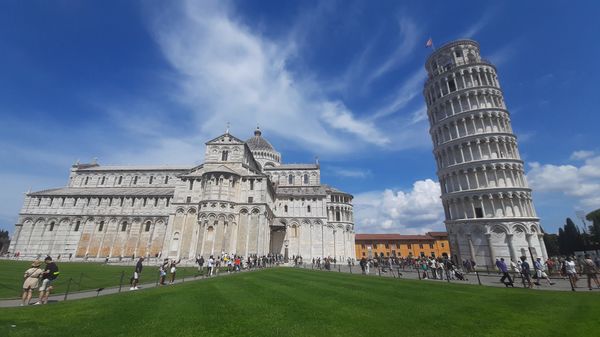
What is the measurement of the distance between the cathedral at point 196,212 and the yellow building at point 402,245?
24059mm

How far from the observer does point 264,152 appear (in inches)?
2477

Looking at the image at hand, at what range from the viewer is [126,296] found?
1173 cm

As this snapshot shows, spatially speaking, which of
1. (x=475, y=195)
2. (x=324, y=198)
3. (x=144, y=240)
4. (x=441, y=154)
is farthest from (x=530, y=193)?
(x=144, y=240)

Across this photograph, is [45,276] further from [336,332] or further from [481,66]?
[481,66]

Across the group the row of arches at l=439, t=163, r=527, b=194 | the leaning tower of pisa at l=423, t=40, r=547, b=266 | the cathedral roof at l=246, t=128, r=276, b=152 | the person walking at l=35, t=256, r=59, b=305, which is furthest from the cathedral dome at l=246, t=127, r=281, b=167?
the person walking at l=35, t=256, r=59, b=305

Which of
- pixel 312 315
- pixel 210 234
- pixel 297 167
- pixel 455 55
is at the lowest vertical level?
pixel 312 315

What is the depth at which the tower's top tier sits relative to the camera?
129 feet

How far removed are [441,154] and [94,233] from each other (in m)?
60.0

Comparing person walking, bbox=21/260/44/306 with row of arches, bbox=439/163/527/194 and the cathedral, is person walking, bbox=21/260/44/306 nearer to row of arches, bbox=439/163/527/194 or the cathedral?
the cathedral

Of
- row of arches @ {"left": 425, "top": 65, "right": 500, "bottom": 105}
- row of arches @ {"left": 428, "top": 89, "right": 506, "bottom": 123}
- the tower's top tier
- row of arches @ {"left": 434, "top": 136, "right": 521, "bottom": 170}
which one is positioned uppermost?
the tower's top tier

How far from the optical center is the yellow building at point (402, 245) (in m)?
75.1

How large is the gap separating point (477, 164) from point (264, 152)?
43.0 meters

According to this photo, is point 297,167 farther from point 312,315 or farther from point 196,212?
point 312,315

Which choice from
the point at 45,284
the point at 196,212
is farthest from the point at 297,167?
the point at 45,284
